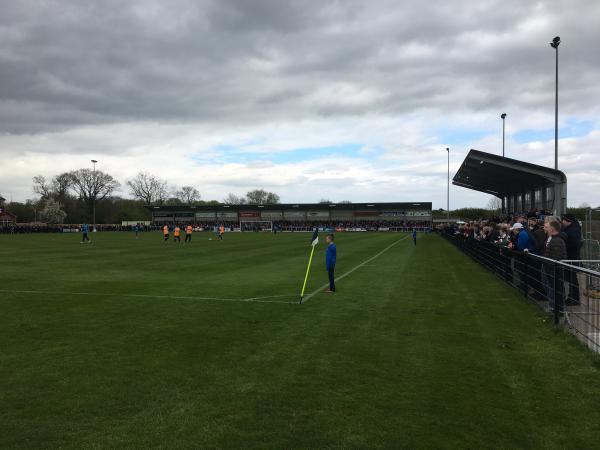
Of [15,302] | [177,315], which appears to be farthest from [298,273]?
[15,302]

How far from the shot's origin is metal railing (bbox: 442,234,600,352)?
7.16 m

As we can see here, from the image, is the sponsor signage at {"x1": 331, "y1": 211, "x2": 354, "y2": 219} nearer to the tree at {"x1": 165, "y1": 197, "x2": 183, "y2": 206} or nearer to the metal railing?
the tree at {"x1": 165, "y1": 197, "x2": 183, "y2": 206}

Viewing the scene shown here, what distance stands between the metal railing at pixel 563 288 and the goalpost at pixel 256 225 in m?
84.4

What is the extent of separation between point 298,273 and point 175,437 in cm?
1281

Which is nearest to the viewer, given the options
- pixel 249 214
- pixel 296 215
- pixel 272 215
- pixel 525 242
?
pixel 525 242

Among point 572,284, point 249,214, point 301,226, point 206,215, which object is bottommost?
point 301,226

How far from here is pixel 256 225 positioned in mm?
97625

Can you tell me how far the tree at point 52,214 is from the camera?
97312mm

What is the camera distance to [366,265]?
2006 cm

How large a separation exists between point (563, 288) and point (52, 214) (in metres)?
107

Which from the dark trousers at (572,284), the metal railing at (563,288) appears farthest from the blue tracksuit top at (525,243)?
the dark trousers at (572,284)

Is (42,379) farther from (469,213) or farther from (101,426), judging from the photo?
(469,213)

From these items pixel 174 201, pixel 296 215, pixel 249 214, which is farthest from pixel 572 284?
pixel 174 201

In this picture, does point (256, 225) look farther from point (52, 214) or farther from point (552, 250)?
point (552, 250)
